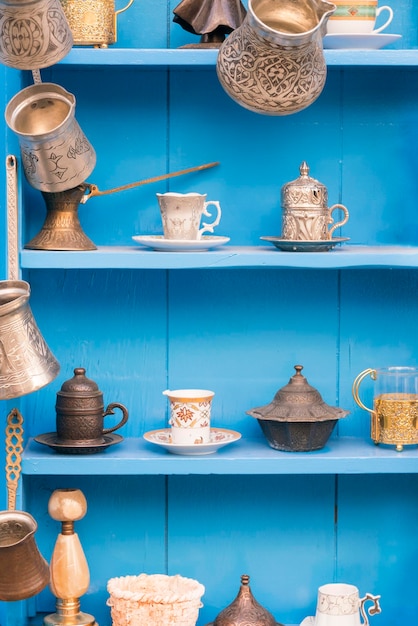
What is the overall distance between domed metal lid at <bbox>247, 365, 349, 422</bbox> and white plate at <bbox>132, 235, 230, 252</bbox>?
0.82 feet

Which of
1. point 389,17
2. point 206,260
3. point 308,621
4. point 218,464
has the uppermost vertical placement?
point 389,17

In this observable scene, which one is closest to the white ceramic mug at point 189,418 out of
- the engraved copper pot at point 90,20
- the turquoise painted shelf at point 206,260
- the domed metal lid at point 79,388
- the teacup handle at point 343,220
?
the domed metal lid at point 79,388

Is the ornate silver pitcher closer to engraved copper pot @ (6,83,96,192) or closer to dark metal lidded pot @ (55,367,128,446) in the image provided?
engraved copper pot @ (6,83,96,192)

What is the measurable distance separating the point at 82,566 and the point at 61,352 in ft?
1.21

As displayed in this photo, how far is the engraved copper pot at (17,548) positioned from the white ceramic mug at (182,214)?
1.27 feet

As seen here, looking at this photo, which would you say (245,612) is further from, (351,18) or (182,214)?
(351,18)

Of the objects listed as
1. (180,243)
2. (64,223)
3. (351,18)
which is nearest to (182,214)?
(180,243)

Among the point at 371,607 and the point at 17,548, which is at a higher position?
the point at 17,548

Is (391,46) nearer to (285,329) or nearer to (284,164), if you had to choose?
(284,164)

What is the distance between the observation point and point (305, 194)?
185 cm

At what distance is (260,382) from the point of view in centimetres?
201

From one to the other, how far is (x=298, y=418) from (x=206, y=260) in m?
0.30

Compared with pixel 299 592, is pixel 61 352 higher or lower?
higher

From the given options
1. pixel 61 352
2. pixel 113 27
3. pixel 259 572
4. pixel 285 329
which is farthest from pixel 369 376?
pixel 113 27
